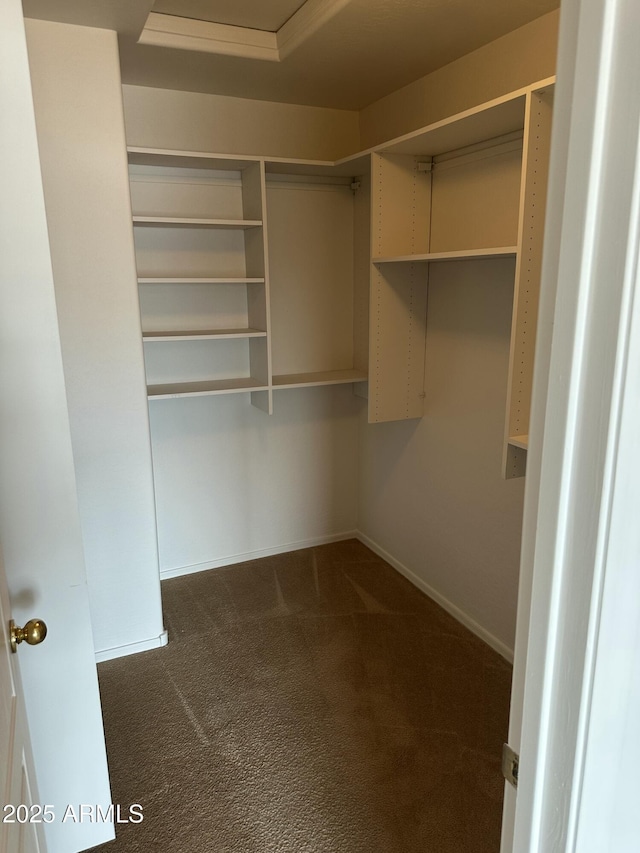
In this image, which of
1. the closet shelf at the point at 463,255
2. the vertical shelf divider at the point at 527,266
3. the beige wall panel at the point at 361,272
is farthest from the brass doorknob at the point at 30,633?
the beige wall panel at the point at 361,272

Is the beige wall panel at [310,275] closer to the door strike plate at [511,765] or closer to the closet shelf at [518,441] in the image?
the closet shelf at [518,441]

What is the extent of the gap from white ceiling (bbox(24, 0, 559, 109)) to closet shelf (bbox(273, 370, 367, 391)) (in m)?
1.40

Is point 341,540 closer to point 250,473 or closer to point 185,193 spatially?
point 250,473

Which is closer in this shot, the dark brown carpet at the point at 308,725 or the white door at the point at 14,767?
the white door at the point at 14,767

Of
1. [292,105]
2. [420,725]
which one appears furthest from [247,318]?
[420,725]

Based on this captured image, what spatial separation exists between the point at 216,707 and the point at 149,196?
7.62ft

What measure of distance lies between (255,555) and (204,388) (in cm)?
116

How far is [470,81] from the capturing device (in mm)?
2424

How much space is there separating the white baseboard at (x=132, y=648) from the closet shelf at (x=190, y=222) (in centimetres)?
187

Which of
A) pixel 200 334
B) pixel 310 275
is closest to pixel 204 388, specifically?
pixel 200 334

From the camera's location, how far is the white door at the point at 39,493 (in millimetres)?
1294

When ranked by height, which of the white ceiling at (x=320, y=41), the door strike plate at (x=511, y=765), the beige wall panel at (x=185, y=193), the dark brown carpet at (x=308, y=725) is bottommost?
the dark brown carpet at (x=308, y=725)

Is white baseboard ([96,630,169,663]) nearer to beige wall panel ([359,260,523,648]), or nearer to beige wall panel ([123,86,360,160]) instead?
beige wall panel ([359,260,523,648])

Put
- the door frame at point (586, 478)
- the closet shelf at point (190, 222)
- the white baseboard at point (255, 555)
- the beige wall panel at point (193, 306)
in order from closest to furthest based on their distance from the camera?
the door frame at point (586, 478), the closet shelf at point (190, 222), the beige wall panel at point (193, 306), the white baseboard at point (255, 555)
